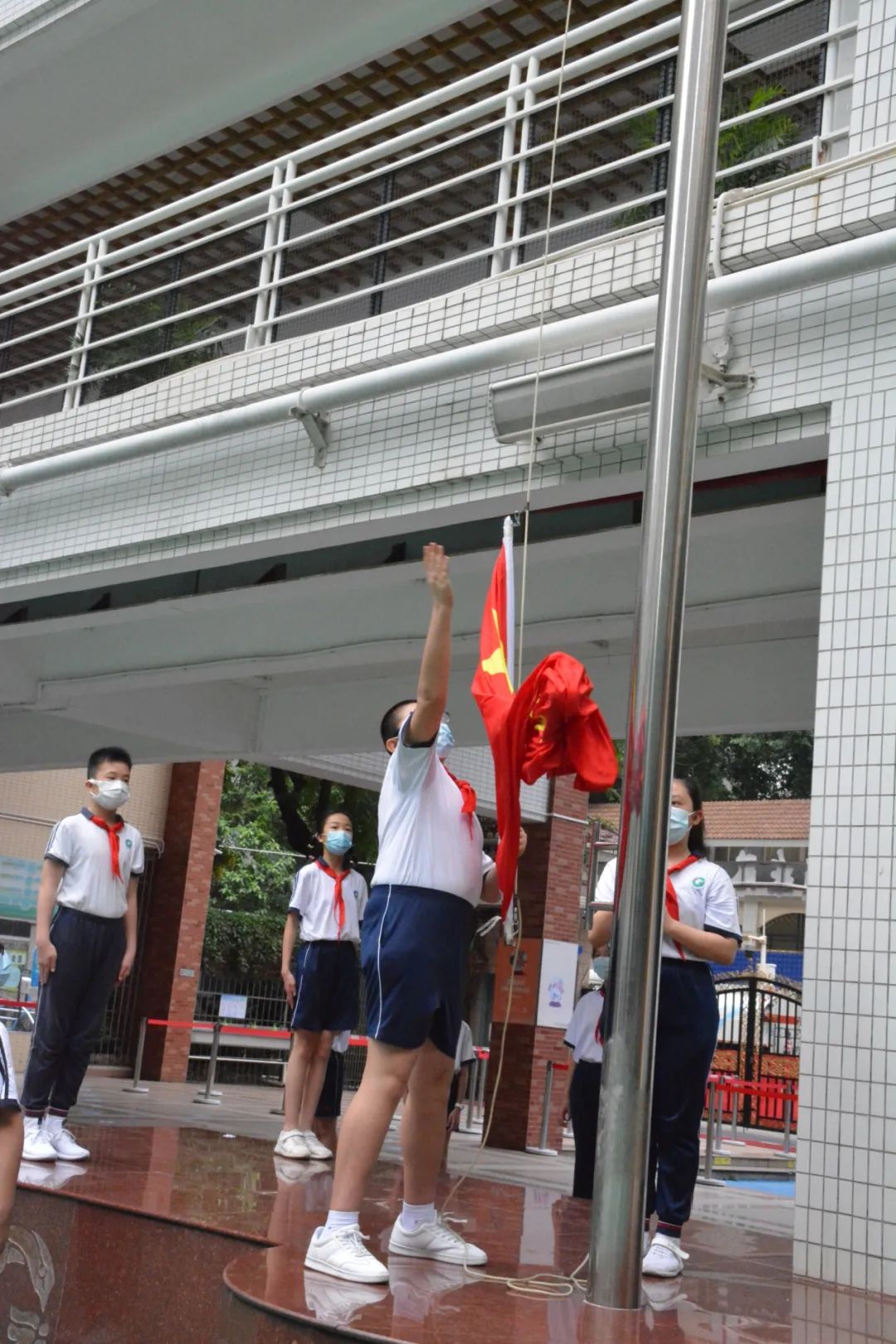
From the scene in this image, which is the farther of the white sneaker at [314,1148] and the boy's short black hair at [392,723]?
the white sneaker at [314,1148]

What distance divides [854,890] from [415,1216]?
5.91ft

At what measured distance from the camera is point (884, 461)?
16.2 feet

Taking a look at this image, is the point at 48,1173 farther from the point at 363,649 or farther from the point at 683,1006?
the point at 363,649

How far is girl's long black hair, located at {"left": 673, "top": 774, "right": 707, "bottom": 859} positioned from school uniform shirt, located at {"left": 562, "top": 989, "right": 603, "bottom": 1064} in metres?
1.90

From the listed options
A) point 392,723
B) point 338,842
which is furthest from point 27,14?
point 392,723

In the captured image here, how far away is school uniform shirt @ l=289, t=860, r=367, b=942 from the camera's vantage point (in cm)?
768

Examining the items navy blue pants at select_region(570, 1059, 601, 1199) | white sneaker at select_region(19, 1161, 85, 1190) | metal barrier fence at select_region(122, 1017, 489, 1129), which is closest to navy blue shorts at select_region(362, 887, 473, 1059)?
white sneaker at select_region(19, 1161, 85, 1190)

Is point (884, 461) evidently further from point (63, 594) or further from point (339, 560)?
point (63, 594)

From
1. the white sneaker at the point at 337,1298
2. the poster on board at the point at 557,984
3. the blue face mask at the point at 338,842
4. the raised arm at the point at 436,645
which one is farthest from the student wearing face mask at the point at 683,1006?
the poster on board at the point at 557,984

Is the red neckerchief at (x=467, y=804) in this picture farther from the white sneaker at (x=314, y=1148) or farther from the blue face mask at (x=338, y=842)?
the white sneaker at (x=314, y=1148)

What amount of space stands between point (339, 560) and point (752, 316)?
3.11 metres

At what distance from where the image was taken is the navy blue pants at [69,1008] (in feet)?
21.2

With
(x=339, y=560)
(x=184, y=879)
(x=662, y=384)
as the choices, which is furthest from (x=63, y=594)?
(x=184, y=879)

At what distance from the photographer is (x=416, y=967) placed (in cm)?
411
